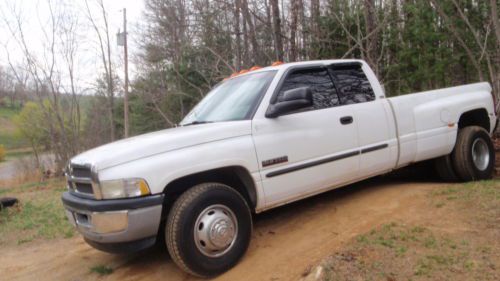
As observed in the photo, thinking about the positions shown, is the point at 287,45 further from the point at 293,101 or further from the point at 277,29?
the point at 293,101

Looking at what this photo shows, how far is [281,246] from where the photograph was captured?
379cm

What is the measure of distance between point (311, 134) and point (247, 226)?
119cm

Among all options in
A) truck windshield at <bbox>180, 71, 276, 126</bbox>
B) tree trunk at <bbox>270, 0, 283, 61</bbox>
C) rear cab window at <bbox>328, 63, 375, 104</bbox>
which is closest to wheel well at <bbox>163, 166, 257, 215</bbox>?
truck windshield at <bbox>180, 71, 276, 126</bbox>

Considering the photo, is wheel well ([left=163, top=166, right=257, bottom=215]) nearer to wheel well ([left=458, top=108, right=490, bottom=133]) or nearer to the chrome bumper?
the chrome bumper

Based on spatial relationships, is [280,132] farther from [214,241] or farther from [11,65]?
[11,65]

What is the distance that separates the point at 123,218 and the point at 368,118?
3.00m

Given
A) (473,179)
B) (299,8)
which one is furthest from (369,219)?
(299,8)

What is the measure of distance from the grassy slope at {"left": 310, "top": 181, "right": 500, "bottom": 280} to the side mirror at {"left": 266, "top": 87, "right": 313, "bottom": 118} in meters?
1.35

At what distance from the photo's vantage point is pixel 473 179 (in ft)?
17.8

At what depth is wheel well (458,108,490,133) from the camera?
5.82 meters

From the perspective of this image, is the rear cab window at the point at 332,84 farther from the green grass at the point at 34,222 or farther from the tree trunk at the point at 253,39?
the tree trunk at the point at 253,39

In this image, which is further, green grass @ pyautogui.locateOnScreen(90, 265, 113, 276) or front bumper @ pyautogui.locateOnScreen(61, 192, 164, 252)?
green grass @ pyautogui.locateOnScreen(90, 265, 113, 276)

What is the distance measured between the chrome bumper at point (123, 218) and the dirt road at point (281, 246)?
2.30ft

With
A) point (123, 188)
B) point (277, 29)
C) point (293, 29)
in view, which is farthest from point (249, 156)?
point (293, 29)
